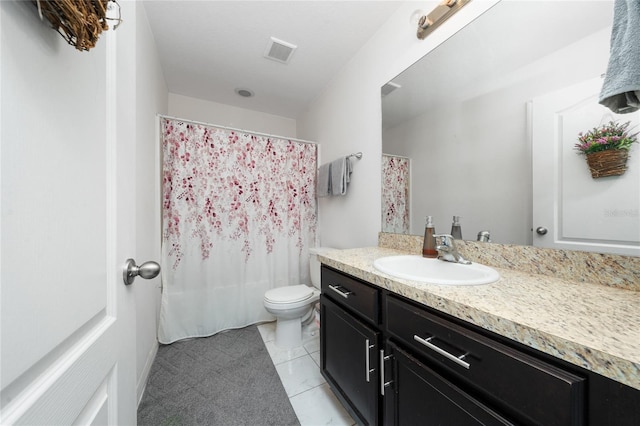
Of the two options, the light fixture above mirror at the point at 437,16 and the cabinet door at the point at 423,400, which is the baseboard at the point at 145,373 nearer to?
the cabinet door at the point at 423,400

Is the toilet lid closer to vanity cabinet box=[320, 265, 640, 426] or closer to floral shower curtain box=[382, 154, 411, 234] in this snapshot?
vanity cabinet box=[320, 265, 640, 426]

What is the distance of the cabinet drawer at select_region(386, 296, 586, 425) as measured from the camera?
0.44m

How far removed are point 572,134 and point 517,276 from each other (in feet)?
1.76

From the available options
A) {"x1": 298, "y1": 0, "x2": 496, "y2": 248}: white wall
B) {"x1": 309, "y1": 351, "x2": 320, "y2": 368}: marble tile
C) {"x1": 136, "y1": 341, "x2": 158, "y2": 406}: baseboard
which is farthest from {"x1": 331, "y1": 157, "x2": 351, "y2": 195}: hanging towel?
{"x1": 136, "y1": 341, "x2": 158, "y2": 406}: baseboard

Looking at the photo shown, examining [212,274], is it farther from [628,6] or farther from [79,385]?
[628,6]

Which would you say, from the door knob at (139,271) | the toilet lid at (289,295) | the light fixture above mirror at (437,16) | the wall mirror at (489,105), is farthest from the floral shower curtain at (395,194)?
the door knob at (139,271)

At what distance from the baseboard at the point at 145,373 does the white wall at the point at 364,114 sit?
1571 millimetres

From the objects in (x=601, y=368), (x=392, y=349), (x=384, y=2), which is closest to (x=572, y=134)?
(x=601, y=368)

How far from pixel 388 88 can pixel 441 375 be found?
1572 mm

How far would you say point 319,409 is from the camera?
1235 millimetres

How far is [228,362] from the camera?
1611 millimetres

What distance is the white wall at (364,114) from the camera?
54.7 inches

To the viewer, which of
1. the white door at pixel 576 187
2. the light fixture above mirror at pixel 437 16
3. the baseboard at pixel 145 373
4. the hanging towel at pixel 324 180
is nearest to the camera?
the white door at pixel 576 187

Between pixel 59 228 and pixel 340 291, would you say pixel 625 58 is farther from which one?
pixel 59 228
